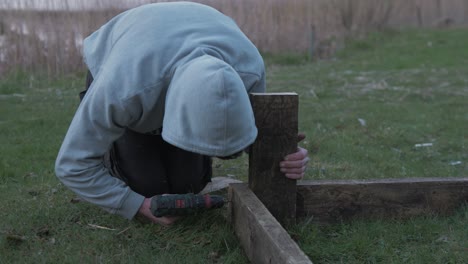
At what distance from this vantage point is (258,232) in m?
2.21

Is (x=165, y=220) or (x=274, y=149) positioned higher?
(x=274, y=149)

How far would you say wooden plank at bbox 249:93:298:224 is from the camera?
8.16 feet

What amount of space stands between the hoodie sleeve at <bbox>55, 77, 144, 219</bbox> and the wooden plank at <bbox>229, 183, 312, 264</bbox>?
0.43m

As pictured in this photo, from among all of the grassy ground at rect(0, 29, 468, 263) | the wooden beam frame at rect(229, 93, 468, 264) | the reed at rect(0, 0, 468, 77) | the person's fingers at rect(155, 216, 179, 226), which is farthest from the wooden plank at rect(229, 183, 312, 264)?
the reed at rect(0, 0, 468, 77)

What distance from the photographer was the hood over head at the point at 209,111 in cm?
198

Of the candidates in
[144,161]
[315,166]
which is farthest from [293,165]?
[315,166]

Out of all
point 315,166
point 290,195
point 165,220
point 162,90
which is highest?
point 162,90

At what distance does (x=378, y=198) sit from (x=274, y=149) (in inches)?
23.5

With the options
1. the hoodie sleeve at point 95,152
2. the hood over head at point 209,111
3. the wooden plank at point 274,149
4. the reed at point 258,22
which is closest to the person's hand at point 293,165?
the wooden plank at point 274,149

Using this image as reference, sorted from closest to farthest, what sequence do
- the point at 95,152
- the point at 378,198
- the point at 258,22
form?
the point at 95,152, the point at 378,198, the point at 258,22

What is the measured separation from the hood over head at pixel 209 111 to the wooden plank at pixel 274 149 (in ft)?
1.24

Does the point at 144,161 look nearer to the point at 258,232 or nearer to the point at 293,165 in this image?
the point at 293,165

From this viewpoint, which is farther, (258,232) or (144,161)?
(144,161)

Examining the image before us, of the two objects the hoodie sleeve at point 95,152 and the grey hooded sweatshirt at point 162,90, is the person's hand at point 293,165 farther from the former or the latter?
the hoodie sleeve at point 95,152
